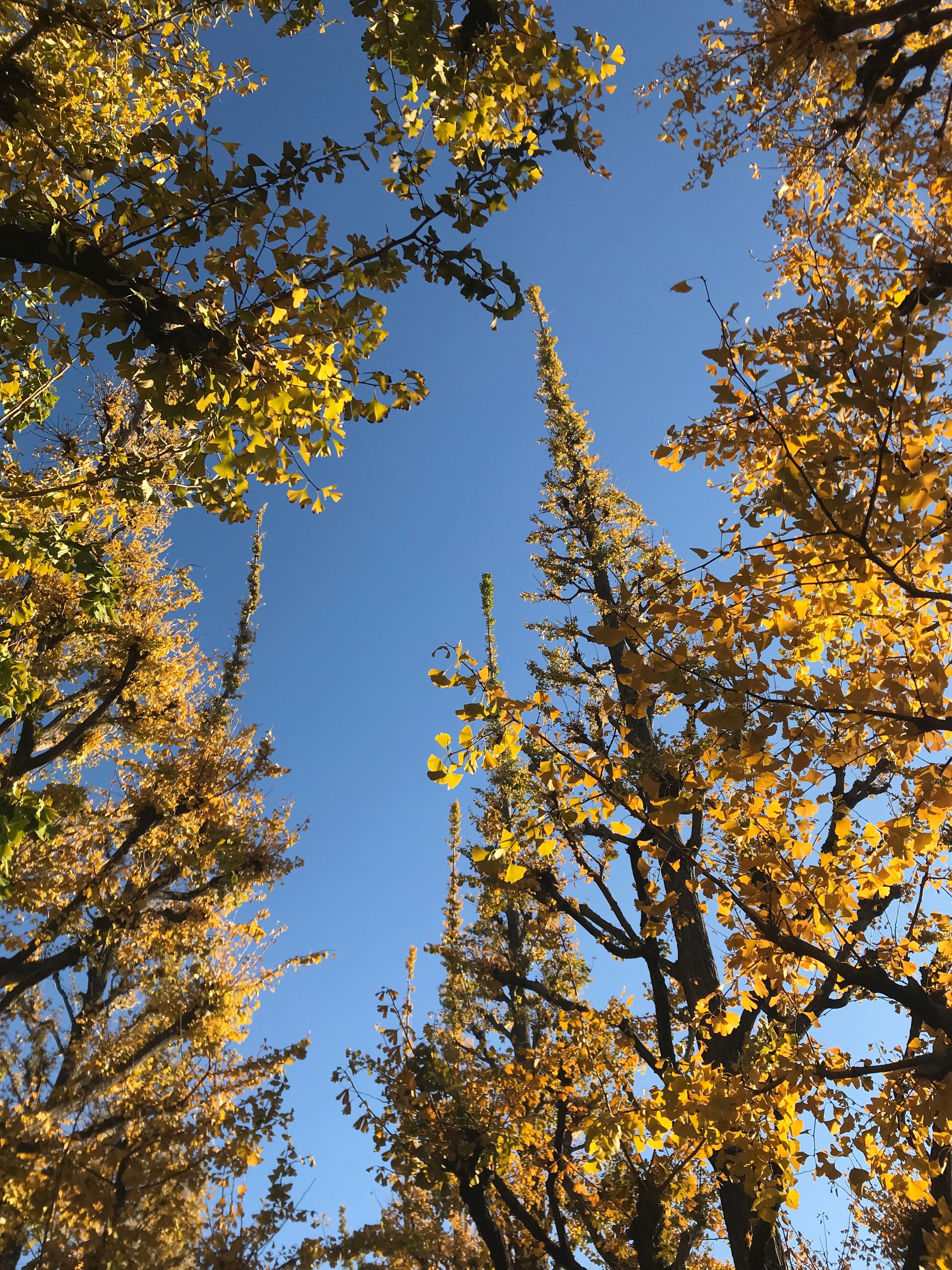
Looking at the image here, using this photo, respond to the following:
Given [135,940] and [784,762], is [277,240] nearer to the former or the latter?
[784,762]

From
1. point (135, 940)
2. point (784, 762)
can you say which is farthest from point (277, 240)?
point (135, 940)

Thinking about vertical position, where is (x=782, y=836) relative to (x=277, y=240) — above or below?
below

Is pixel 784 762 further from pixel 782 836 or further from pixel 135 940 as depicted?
pixel 135 940

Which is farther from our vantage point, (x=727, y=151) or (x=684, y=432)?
(x=727, y=151)

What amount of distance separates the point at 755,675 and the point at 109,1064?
10167 mm

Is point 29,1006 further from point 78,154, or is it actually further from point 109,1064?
point 78,154

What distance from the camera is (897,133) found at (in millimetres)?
4094

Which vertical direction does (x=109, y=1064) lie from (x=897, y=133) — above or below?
below

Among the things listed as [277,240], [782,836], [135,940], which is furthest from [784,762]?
[135,940]

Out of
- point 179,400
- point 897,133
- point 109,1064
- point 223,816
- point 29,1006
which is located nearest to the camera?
point 179,400

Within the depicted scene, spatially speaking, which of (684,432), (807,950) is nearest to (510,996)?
(807,950)

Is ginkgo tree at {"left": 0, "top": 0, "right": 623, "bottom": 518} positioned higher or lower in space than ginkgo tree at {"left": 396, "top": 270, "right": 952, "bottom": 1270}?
higher

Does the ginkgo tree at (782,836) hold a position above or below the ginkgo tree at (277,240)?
below

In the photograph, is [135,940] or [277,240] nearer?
[277,240]
